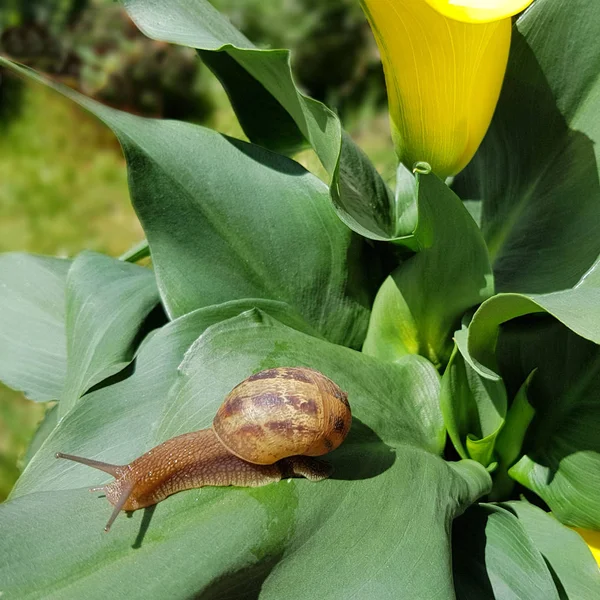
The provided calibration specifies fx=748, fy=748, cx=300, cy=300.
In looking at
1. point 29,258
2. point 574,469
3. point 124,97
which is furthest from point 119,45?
point 574,469

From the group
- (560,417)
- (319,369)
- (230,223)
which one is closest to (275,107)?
(230,223)

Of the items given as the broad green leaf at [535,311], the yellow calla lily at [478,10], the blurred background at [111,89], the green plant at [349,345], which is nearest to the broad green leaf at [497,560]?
the green plant at [349,345]

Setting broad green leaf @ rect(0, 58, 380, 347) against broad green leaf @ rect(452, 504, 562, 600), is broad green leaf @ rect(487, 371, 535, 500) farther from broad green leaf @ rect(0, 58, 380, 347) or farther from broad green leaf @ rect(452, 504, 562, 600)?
broad green leaf @ rect(0, 58, 380, 347)

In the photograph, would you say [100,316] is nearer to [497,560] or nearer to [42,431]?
[42,431]

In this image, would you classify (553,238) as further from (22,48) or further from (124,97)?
(22,48)

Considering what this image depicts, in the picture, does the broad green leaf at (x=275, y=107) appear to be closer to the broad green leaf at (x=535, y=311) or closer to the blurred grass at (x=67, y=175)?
the broad green leaf at (x=535, y=311)
